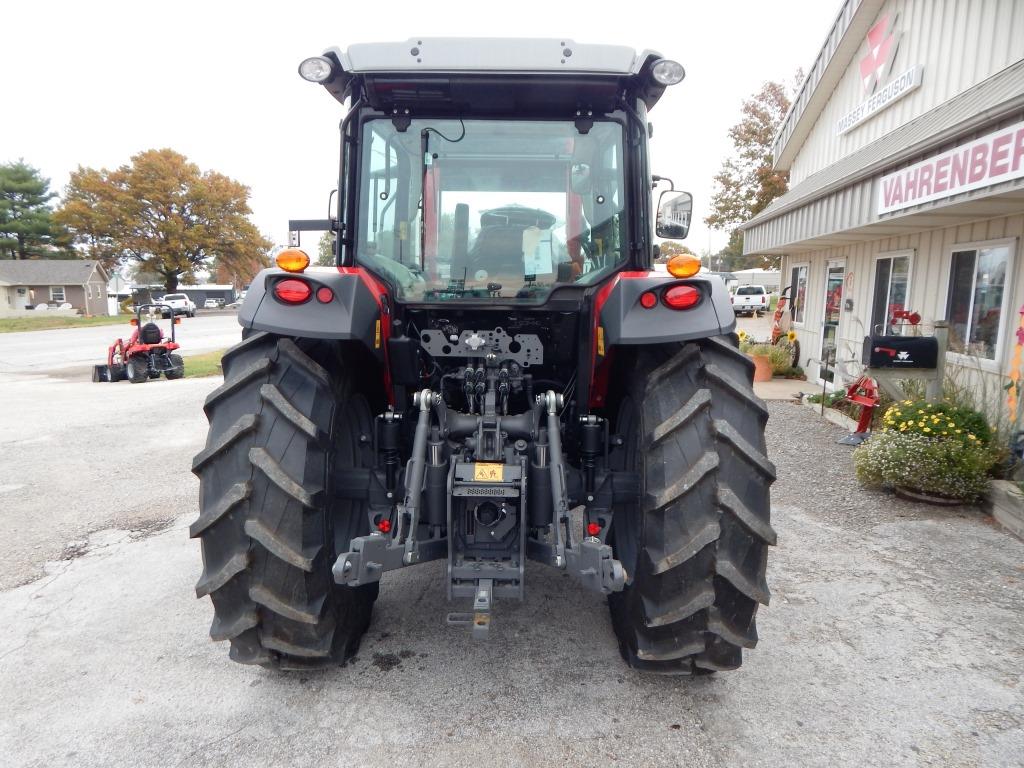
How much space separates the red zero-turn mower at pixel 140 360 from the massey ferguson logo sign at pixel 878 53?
1336cm

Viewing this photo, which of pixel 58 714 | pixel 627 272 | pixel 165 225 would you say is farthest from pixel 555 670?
pixel 165 225

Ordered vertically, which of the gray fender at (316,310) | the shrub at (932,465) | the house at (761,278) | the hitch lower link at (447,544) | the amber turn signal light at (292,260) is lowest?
the shrub at (932,465)

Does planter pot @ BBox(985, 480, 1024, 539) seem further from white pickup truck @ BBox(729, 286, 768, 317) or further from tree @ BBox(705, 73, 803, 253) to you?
white pickup truck @ BBox(729, 286, 768, 317)

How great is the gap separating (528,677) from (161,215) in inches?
2196

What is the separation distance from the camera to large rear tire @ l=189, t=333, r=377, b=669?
2379mm

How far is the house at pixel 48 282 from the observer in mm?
52219

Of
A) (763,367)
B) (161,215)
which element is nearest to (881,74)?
(763,367)

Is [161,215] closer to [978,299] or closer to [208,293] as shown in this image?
[208,293]

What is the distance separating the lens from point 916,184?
5.85 m

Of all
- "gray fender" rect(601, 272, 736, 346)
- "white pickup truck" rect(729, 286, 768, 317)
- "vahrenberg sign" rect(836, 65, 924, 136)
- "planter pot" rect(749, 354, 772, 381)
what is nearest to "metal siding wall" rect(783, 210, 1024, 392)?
"planter pot" rect(749, 354, 772, 381)

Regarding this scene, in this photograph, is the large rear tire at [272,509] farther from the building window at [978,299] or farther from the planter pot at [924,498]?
the building window at [978,299]

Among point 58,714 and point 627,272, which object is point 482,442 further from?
point 58,714

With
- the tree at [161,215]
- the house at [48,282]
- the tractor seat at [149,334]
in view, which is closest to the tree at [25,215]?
the house at [48,282]

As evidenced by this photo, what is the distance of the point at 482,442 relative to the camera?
271cm
